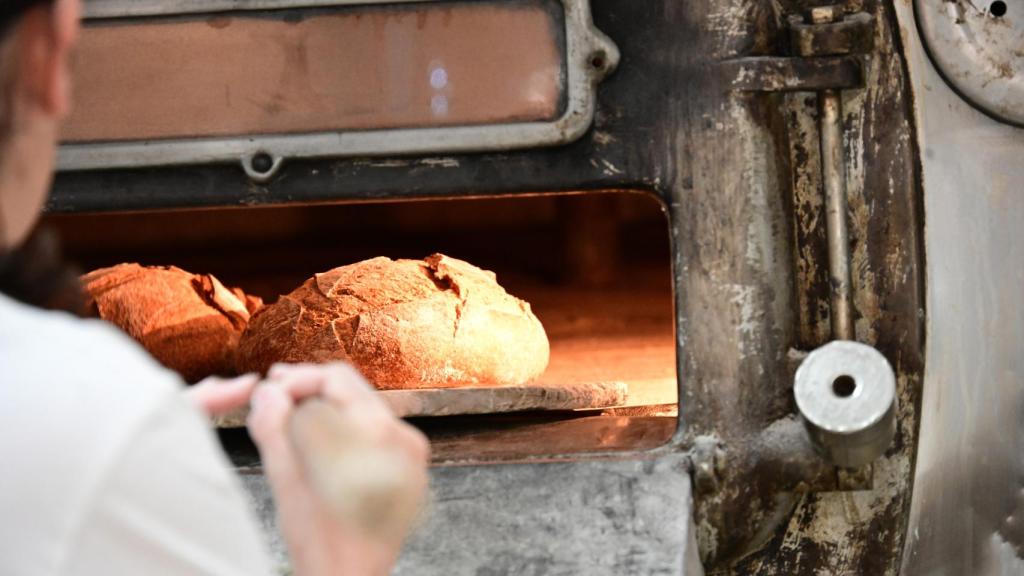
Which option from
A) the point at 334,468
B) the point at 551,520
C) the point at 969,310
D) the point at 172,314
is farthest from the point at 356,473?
the point at 172,314

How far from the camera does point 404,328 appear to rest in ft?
5.40

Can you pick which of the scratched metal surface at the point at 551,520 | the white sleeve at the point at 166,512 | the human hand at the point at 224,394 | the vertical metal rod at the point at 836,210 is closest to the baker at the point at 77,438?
the white sleeve at the point at 166,512

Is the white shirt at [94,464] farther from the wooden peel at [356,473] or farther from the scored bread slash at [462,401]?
the scored bread slash at [462,401]

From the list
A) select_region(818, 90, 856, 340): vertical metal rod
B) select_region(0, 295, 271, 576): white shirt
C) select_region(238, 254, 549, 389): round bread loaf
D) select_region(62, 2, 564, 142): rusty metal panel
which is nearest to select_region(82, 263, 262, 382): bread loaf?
select_region(238, 254, 549, 389): round bread loaf

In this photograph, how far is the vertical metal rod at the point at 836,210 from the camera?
4.83 feet

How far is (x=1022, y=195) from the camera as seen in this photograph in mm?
1521

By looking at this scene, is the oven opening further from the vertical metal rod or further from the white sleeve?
the white sleeve

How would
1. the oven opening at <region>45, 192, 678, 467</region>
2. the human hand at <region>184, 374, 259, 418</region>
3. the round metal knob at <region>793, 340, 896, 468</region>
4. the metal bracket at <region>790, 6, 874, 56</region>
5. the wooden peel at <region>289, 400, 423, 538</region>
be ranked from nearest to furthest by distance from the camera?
the wooden peel at <region>289, 400, 423, 538</region>, the human hand at <region>184, 374, 259, 418</region>, the round metal knob at <region>793, 340, 896, 468</region>, the metal bracket at <region>790, 6, 874, 56</region>, the oven opening at <region>45, 192, 678, 467</region>

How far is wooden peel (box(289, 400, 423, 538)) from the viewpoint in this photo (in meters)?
0.64

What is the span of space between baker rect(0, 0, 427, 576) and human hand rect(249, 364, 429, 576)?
6 cm

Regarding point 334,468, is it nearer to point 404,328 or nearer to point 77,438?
point 77,438

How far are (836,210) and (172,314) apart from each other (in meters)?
0.93

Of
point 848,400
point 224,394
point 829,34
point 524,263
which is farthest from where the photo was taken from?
point 524,263

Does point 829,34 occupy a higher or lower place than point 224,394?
higher
